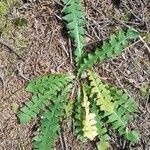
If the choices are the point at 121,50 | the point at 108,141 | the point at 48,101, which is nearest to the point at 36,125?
the point at 48,101

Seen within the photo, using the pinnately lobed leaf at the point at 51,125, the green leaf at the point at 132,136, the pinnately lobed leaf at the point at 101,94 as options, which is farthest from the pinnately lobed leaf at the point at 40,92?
the green leaf at the point at 132,136

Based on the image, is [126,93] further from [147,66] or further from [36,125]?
[36,125]

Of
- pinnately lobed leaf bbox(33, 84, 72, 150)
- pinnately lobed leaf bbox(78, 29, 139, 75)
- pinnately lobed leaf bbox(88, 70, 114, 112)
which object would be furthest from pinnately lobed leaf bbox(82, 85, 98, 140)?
pinnately lobed leaf bbox(78, 29, 139, 75)

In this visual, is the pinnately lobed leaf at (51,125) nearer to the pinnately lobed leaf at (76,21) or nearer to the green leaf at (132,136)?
the pinnately lobed leaf at (76,21)

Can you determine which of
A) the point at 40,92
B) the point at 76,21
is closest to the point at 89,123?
the point at 40,92

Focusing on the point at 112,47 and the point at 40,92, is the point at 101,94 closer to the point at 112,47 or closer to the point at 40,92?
the point at 112,47
